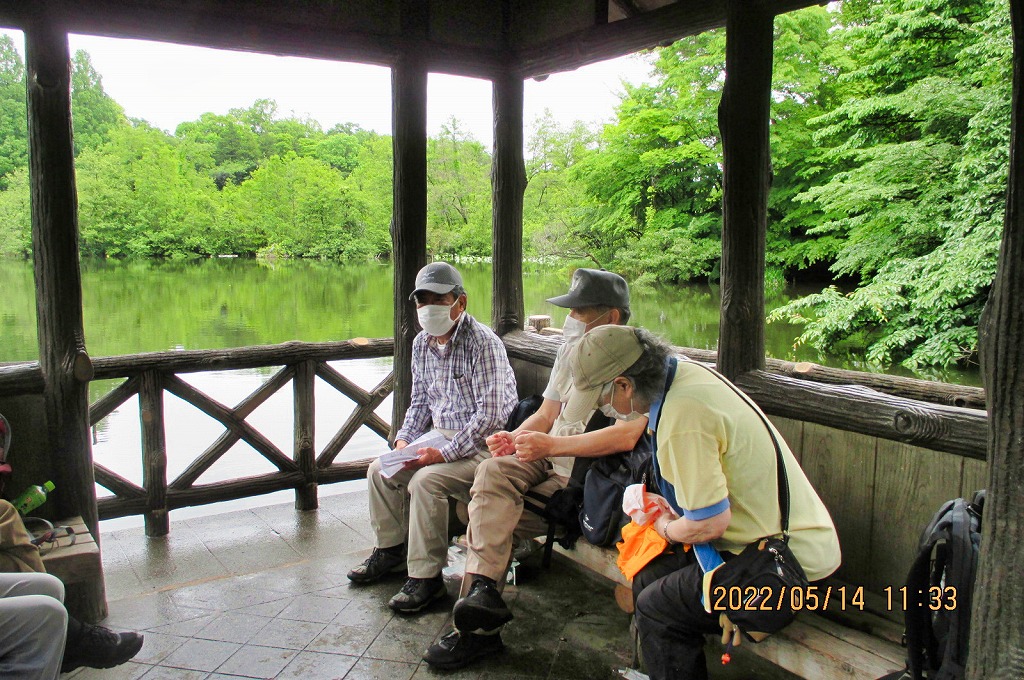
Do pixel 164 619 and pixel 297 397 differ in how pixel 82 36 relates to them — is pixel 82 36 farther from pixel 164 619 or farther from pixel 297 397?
pixel 164 619

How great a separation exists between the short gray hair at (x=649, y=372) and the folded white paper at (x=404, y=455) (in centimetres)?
144

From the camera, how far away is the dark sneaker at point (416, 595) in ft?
10.2

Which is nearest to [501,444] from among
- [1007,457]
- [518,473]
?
[518,473]

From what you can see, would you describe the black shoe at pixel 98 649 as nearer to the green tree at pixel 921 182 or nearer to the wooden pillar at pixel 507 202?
the wooden pillar at pixel 507 202

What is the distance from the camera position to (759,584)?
1.99 m

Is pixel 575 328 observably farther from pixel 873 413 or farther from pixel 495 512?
pixel 873 413

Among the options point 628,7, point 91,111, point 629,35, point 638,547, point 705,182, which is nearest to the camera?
point 638,547

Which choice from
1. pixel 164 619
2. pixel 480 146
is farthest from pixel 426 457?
pixel 480 146

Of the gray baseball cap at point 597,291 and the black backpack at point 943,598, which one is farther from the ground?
the gray baseball cap at point 597,291

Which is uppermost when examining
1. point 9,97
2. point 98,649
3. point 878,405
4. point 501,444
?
point 9,97

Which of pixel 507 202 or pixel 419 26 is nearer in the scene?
Result: pixel 419 26

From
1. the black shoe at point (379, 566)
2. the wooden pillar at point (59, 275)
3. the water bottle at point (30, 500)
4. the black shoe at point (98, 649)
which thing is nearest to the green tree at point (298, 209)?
the wooden pillar at point (59, 275)

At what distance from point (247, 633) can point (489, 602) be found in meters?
1.02

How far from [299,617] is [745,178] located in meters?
2.60
